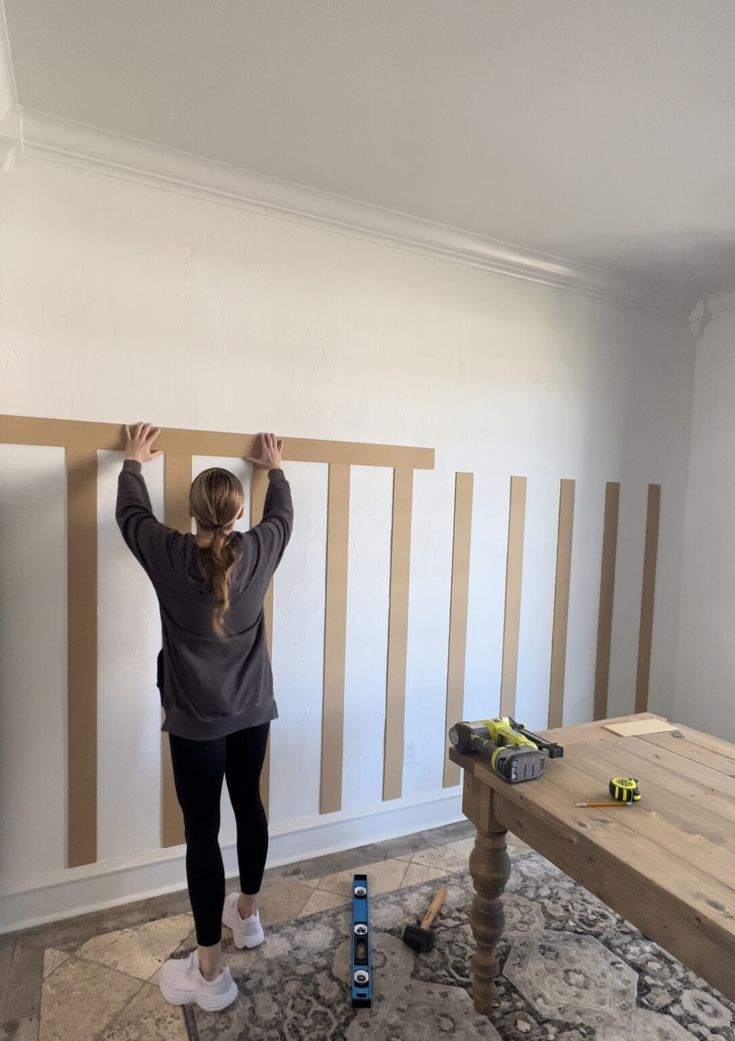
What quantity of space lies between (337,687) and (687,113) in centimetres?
211

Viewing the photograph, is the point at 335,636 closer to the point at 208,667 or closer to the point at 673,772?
the point at 208,667

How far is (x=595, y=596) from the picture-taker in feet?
9.70

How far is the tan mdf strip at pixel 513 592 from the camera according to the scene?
2689 millimetres

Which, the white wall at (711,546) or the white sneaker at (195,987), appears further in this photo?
the white wall at (711,546)

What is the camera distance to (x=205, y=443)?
2.06 metres

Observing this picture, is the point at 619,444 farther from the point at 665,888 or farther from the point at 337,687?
the point at 665,888

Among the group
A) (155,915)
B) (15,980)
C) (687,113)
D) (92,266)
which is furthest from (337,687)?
(687,113)

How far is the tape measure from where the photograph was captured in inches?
54.1

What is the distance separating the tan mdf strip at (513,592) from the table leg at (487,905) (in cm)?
117

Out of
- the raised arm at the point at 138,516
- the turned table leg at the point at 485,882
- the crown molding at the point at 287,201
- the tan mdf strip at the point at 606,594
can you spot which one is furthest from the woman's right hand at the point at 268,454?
the tan mdf strip at the point at 606,594

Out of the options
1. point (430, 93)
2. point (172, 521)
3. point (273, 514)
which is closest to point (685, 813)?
point (273, 514)

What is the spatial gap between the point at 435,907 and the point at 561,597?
142 centimetres

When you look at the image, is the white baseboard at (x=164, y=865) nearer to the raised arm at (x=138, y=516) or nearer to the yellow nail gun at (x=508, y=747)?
the yellow nail gun at (x=508, y=747)

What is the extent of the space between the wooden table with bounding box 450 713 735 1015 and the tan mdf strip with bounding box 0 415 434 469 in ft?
3.72
